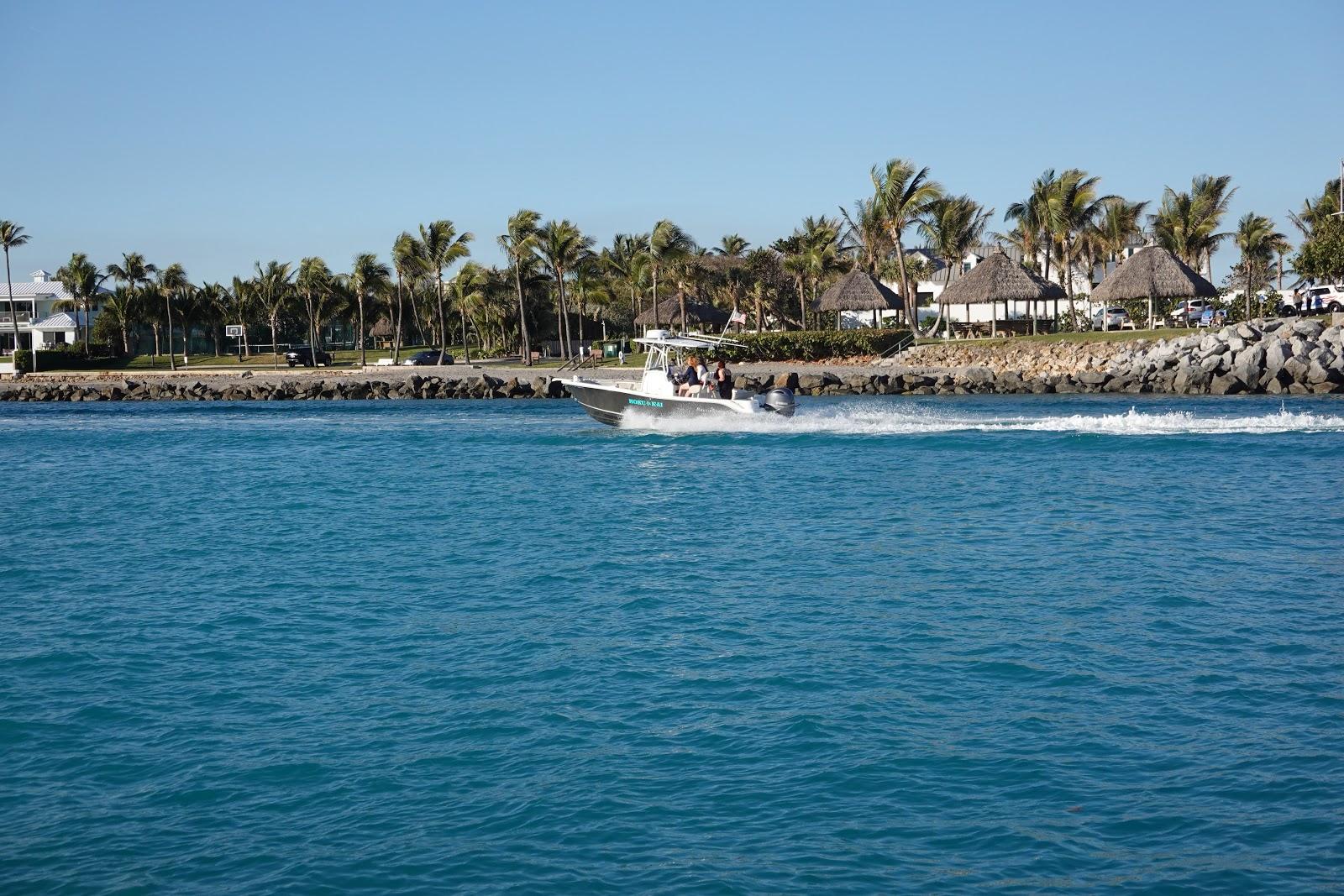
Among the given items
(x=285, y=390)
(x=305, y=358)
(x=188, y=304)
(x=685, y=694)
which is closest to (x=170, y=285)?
(x=188, y=304)

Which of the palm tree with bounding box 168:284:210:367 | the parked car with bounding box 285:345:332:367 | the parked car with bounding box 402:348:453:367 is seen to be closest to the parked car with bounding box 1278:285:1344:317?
the parked car with bounding box 402:348:453:367

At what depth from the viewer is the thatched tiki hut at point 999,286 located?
72062 millimetres

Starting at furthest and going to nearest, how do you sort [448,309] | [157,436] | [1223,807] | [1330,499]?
1. [448,309]
2. [157,436]
3. [1330,499]
4. [1223,807]

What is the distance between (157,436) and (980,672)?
135ft

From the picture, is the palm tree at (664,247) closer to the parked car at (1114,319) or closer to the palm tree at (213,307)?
the parked car at (1114,319)

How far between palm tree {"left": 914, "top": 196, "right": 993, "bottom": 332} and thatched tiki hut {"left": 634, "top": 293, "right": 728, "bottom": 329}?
13.3 metres

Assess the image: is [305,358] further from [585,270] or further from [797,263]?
[797,263]

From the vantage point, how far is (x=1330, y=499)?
23547 millimetres

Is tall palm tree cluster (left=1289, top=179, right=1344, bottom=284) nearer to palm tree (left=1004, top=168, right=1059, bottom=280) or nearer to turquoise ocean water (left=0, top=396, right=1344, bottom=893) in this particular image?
palm tree (left=1004, top=168, right=1059, bottom=280)

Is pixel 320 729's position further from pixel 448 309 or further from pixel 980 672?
pixel 448 309

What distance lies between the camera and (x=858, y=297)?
254 feet

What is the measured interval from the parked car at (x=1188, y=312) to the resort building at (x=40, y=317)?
89.6 meters

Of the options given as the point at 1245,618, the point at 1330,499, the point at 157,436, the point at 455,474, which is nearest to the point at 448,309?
the point at 157,436

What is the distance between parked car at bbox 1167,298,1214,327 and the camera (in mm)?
76125
